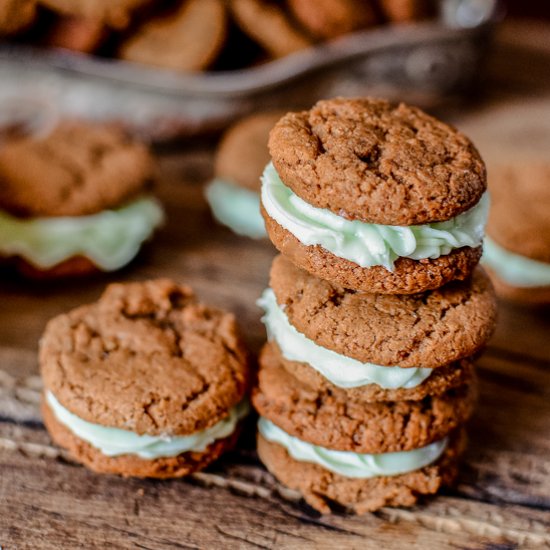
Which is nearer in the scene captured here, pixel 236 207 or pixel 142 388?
pixel 142 388

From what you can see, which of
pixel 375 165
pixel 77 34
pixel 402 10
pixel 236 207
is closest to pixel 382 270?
pixel 375 165

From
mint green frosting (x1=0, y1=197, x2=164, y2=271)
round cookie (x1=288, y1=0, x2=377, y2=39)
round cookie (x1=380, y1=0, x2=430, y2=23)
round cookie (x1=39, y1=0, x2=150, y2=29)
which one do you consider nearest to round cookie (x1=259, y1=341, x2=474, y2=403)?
mint green frosting (x1=0, y1=197, x2=164, y2=271)

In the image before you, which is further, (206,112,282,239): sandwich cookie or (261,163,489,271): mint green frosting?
(206,112,282,239): sandwich cookie

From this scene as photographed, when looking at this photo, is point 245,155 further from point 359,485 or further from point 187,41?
point 359,485

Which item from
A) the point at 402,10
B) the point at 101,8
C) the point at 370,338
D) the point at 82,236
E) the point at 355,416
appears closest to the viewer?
the point at 370,338

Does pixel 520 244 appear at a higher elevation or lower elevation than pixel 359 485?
higher

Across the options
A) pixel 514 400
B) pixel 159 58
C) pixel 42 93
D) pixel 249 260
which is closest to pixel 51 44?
pixel 42 93

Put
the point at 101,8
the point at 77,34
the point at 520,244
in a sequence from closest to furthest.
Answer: the point at 520,244
the point at 101,8
the point at 77,34

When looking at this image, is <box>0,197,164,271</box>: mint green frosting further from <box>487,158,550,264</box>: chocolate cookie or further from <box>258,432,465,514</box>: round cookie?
<box>487,158,550,264</box>: chocolate cookie

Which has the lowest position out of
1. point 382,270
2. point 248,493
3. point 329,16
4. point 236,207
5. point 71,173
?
point 248,493
